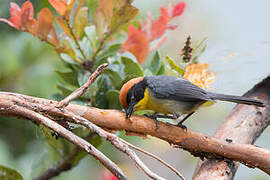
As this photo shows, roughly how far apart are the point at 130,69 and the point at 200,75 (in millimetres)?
275

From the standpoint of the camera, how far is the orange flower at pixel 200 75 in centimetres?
119

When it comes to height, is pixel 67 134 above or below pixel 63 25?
below

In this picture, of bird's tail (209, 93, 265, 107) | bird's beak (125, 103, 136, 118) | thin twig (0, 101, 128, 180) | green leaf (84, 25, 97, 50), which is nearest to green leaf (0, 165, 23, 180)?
thin twig (0, 101, 128, 180)

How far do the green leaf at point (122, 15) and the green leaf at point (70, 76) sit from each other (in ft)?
0.64

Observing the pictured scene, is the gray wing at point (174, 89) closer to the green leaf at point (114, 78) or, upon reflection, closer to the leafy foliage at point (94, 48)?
the leafy foliage at point (94, 48)

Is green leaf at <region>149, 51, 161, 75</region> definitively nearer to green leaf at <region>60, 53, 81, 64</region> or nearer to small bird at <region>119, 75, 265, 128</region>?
small bird at <region>119, 75, 265, 128</region>

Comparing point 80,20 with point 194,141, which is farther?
point 80,20

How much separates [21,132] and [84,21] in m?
0.55

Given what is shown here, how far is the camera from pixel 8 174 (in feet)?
3.13

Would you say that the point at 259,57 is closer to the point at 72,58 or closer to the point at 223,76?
the point at 223,76

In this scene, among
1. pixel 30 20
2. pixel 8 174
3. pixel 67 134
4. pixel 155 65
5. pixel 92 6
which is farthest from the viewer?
pixel 92 6

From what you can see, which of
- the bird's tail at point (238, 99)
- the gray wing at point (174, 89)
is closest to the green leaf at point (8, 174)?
the gray wing at point (174, 89)

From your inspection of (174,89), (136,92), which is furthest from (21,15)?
(174,89)

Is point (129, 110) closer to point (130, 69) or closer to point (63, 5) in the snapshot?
point (130, 69)
